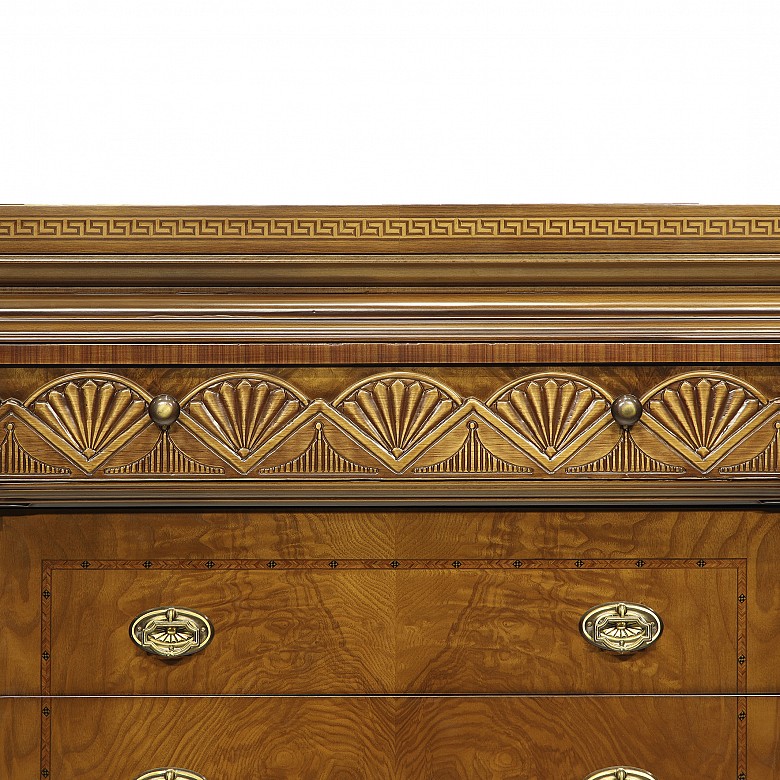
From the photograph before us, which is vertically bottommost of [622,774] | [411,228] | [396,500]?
[622,774]

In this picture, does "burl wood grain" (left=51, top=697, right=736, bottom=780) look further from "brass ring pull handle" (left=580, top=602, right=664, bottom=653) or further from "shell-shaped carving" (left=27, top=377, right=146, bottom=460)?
"shell-shaped carving" (left=27, top=377, right=146, bottom=460)

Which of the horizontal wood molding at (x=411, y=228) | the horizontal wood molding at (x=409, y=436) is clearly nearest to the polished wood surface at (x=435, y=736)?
the horizontal wood molding at (x=409, y=436)

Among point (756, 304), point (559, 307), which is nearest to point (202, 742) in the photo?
point (559, 307)

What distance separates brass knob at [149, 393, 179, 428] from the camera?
25.4 inches

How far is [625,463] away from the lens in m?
0.66

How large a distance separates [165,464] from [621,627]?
40 centimetres

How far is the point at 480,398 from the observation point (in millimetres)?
659

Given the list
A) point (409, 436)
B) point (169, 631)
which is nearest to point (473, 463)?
point (409, 436)

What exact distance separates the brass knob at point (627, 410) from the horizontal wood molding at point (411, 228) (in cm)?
13

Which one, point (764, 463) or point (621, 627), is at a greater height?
point (764, 463)

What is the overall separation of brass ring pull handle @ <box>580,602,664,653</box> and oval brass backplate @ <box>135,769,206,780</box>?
A: 0.35m

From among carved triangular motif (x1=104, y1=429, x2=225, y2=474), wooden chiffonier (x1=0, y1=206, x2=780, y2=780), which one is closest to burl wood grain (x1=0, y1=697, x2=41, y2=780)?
wooden chiffonier (x1=0, y1=206, x2=780, y2=780)

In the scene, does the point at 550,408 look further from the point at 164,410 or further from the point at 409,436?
the point at 164,410

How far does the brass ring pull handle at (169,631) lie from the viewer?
66 centimetres
